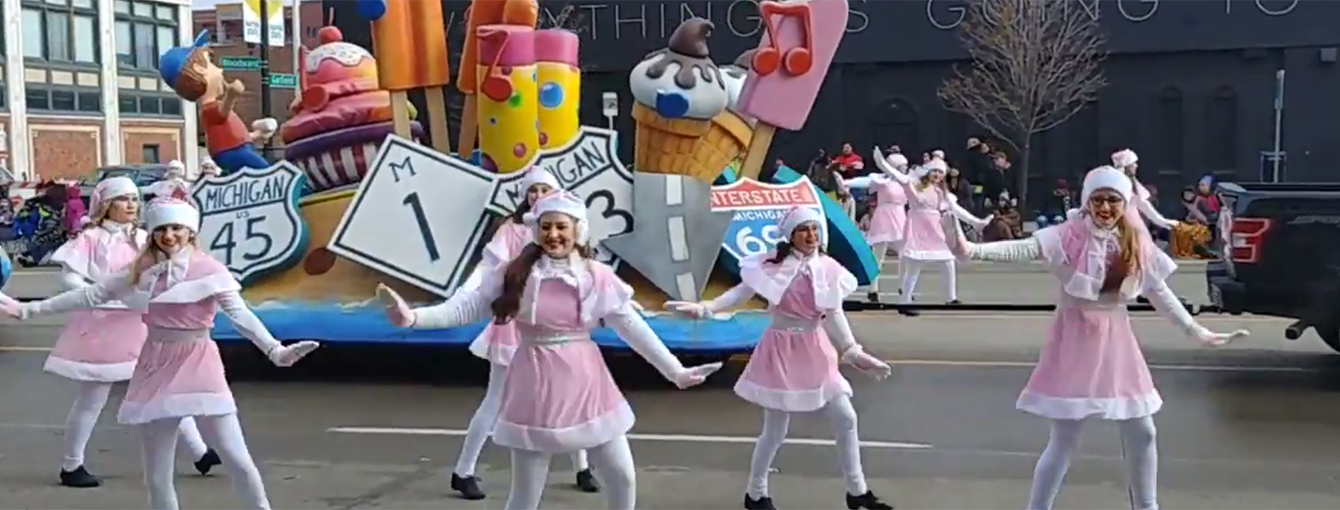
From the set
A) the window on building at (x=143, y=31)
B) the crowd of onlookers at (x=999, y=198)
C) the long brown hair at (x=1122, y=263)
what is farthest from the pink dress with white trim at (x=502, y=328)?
the window on building at (x=143, y=31)

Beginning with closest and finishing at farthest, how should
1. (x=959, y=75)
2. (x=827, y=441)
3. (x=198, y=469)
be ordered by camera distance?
(x=198, y=469) < (x=827, y=441) < (x=959, y=75)

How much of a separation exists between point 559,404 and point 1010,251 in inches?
88.1

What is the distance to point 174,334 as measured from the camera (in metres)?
6.19

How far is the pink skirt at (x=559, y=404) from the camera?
5.32 metres

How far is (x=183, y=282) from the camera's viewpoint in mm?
6133

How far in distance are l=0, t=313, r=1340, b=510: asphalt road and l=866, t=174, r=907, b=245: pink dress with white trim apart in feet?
10.4

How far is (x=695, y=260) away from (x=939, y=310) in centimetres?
568

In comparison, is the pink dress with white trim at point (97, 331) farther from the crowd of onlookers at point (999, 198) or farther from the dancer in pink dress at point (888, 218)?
the crowd of onlookers at point (999, 198)

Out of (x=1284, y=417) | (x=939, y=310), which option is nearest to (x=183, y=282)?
(x=1284, y=417)

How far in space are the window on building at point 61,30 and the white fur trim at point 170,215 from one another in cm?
4232

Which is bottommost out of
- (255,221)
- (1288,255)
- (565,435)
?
(565,435)

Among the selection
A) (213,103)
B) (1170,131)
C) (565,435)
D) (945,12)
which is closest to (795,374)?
(565,435)

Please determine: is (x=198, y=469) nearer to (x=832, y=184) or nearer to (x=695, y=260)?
(x=695, y=260)

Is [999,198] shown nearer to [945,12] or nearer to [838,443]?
[945,12]
